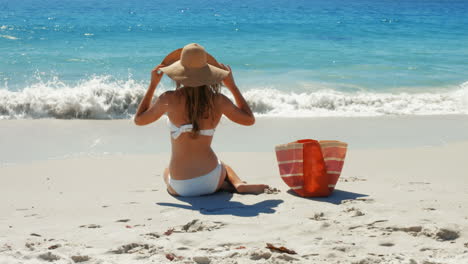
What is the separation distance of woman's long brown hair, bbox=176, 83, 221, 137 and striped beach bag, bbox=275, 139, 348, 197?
634mm

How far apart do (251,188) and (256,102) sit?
15.6ft

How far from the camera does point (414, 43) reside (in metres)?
16.8

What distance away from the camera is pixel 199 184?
13.8ft

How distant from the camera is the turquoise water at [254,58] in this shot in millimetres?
8938

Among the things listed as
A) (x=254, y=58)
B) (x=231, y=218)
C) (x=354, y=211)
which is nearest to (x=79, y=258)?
(x=231, y=218)

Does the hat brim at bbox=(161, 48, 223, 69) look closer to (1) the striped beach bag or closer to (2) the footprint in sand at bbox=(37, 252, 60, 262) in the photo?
(1) the striped beach bag

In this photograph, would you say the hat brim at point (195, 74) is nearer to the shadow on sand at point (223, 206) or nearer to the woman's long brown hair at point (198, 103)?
the woman's long brown hair at point (198, 103)

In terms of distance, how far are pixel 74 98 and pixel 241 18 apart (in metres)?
14.3

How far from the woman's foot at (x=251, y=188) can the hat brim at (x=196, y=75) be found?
32.8 inches

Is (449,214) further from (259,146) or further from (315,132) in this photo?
(315,132)

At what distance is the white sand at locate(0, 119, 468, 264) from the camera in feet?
9.90

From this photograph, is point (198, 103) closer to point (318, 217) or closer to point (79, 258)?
point (318, 217)

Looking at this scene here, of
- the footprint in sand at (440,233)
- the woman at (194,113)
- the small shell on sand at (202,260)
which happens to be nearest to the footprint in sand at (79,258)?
the small shell on sand at (202,260)

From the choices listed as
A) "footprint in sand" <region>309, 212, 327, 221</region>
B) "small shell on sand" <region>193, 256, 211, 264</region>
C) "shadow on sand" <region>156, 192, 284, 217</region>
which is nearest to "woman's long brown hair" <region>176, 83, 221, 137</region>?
"shadow on sand" <region>156, 192, 284, 217</region>
